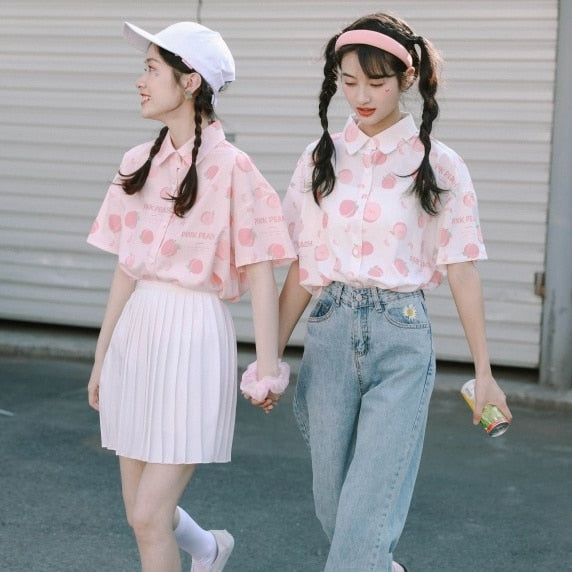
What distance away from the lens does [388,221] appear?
3453 millimetres

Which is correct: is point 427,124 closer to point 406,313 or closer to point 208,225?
point 406,313

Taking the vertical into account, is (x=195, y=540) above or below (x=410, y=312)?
below

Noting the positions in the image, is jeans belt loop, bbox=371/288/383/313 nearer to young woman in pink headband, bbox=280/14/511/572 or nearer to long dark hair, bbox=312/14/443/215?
young woman in pink headband, bbox=280/14/511/572

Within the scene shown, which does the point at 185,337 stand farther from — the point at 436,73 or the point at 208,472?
the point at 208,472

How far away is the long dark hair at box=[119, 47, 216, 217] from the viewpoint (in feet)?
11.7

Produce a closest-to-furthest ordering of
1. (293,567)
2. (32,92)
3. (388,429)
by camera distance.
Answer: (388,429)
(293,567)
(32,92)

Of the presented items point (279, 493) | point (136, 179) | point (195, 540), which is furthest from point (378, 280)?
point (279, 493)

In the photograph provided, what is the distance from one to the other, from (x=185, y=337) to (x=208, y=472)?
2.20 m

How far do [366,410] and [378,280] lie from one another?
1.16ft

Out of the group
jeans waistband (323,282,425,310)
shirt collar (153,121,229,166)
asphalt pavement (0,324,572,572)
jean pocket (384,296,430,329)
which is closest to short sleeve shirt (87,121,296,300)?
shirt collar (153,121,229,166)

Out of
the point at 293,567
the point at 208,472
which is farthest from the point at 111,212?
the point at 208,472

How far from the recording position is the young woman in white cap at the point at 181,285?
11.7 feet

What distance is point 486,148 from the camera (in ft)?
24.0

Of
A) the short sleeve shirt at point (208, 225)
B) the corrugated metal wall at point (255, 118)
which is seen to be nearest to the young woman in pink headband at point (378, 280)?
the short sleeve shirt at point (208, 225)
